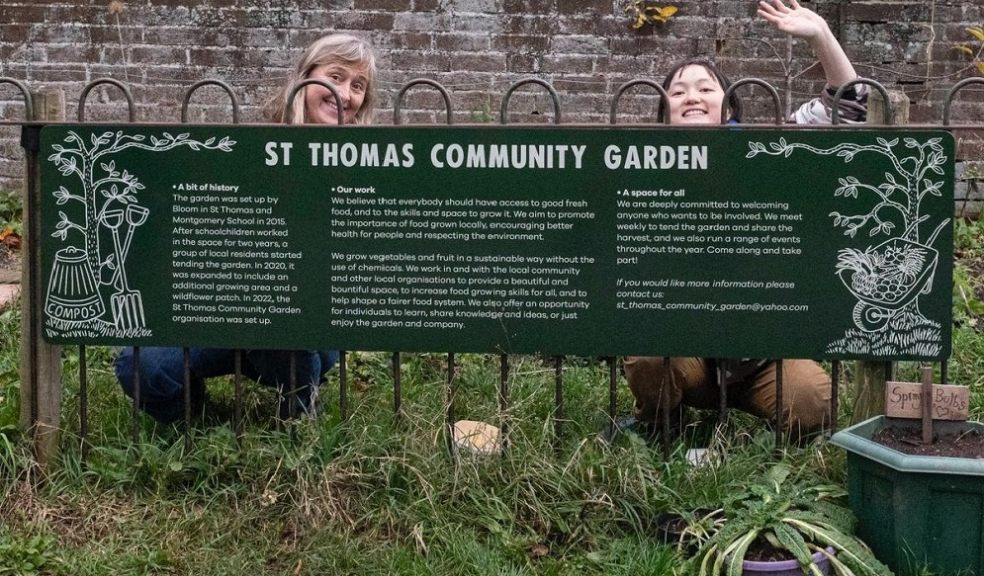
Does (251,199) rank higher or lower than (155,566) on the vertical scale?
higher

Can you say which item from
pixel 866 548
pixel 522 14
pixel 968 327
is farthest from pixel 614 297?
pixel 522 14

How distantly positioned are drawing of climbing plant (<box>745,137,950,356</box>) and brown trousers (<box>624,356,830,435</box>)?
12.5 inches

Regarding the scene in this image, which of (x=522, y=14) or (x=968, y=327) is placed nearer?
(x=968, y=327)

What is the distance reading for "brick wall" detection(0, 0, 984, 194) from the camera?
6.73 m

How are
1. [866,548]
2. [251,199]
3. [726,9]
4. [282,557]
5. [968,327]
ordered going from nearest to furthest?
[866,548] → [282,557] → [251,199] → [968,327] → [726,9]

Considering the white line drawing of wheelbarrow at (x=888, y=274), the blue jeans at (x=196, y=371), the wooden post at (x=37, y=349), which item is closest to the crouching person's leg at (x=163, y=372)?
the blue jeans at (x=196, y=371)

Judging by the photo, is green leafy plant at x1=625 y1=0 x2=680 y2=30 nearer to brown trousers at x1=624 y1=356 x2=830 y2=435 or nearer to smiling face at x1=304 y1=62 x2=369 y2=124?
smiling face at x1=304 y1=62 x2=369 y2=124

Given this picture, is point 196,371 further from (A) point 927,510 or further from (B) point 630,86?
(A) point 927,510

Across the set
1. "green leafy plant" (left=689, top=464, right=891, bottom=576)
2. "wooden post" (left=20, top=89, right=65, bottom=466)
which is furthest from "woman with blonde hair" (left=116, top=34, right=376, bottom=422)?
"green leafy plant" (left=689, top=464, right=891, bottom=576)

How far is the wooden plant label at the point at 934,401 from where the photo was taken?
3.33 meters

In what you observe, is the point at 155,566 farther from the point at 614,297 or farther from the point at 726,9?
the point at 726,9

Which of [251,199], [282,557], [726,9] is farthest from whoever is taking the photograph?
[726,9]

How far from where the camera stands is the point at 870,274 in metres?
3.60

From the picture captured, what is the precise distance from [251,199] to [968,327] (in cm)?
336
